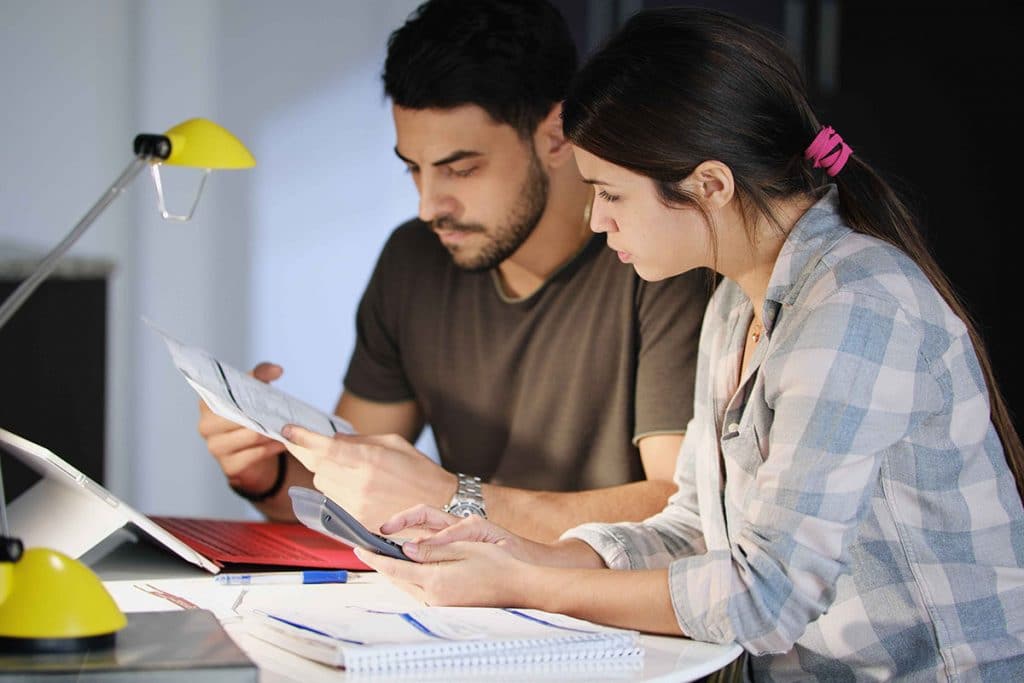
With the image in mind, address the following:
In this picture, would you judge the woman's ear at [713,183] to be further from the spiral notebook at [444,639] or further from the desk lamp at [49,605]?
the desk lamp at [49,605]

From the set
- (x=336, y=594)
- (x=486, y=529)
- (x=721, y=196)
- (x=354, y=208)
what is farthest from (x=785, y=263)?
(x=354, y=208)

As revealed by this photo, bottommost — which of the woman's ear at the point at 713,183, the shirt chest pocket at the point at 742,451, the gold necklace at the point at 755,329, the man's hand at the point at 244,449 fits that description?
the man's hand at the point at 244,449

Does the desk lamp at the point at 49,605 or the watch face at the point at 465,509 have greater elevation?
the desk lamp at the point at 49,605

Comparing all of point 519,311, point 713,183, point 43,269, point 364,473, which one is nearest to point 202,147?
point 43,269

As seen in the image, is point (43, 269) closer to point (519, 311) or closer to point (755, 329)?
point (755, 329)

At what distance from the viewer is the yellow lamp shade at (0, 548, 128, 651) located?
1046mm

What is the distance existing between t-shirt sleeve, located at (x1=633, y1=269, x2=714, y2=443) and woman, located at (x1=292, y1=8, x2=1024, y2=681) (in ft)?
1.22

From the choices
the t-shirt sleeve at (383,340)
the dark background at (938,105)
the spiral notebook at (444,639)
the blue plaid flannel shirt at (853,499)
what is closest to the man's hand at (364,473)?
the blue plaid flannel shirt at (853,499)

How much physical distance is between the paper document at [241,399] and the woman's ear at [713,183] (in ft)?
1.91

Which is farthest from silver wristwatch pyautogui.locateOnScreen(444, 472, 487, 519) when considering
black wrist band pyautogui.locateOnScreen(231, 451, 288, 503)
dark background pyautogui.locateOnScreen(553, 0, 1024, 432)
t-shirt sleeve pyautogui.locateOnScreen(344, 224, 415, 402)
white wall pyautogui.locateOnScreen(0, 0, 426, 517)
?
white wall pyautogui.locateOnScreen(0, 0, 426, 517)

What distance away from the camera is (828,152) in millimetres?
1442

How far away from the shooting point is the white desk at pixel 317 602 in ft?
3.63

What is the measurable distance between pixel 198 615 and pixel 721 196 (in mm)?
712

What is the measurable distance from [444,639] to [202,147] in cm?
68
